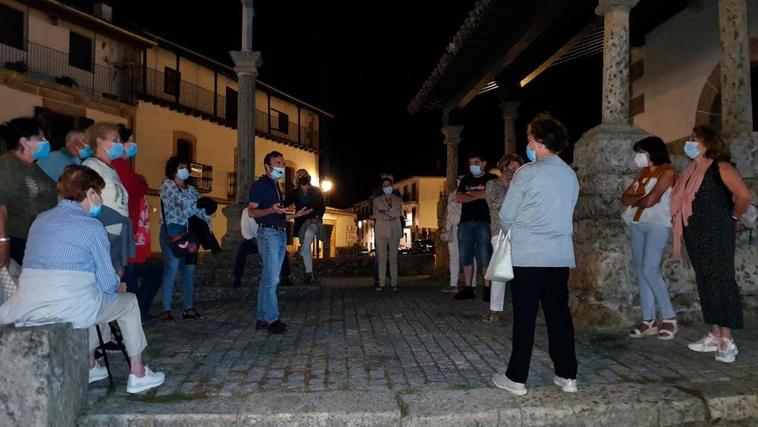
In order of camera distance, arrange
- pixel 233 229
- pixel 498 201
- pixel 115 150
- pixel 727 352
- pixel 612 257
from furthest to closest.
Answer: pixel 233 229
pixel 498 201
pixel 612 257
pixel 115 150
pixel 727 352

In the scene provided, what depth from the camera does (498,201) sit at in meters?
6.47

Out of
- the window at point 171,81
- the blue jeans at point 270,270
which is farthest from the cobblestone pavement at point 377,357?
the window at point 171,81

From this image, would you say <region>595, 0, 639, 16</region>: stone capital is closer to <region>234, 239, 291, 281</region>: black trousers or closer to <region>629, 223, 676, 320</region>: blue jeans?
<region>629, 223, 676, 320</region>: blue jeans

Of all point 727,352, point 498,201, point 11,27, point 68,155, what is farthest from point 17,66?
point 727,352

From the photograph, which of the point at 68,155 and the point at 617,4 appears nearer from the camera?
the point at 68,155

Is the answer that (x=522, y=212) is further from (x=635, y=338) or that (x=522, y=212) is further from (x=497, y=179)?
(x=497, y=179)

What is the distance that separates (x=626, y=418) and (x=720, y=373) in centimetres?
105

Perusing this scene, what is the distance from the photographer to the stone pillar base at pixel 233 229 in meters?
9.61

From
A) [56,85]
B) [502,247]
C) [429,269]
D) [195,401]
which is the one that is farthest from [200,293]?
[56,85]

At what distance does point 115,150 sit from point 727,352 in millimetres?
4932

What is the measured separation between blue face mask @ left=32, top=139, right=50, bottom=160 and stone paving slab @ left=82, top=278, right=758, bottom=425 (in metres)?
1.67

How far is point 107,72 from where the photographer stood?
22.4 meters

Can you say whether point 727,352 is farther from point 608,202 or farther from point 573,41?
point 573,41

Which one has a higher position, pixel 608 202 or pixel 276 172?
pixel 276 172
